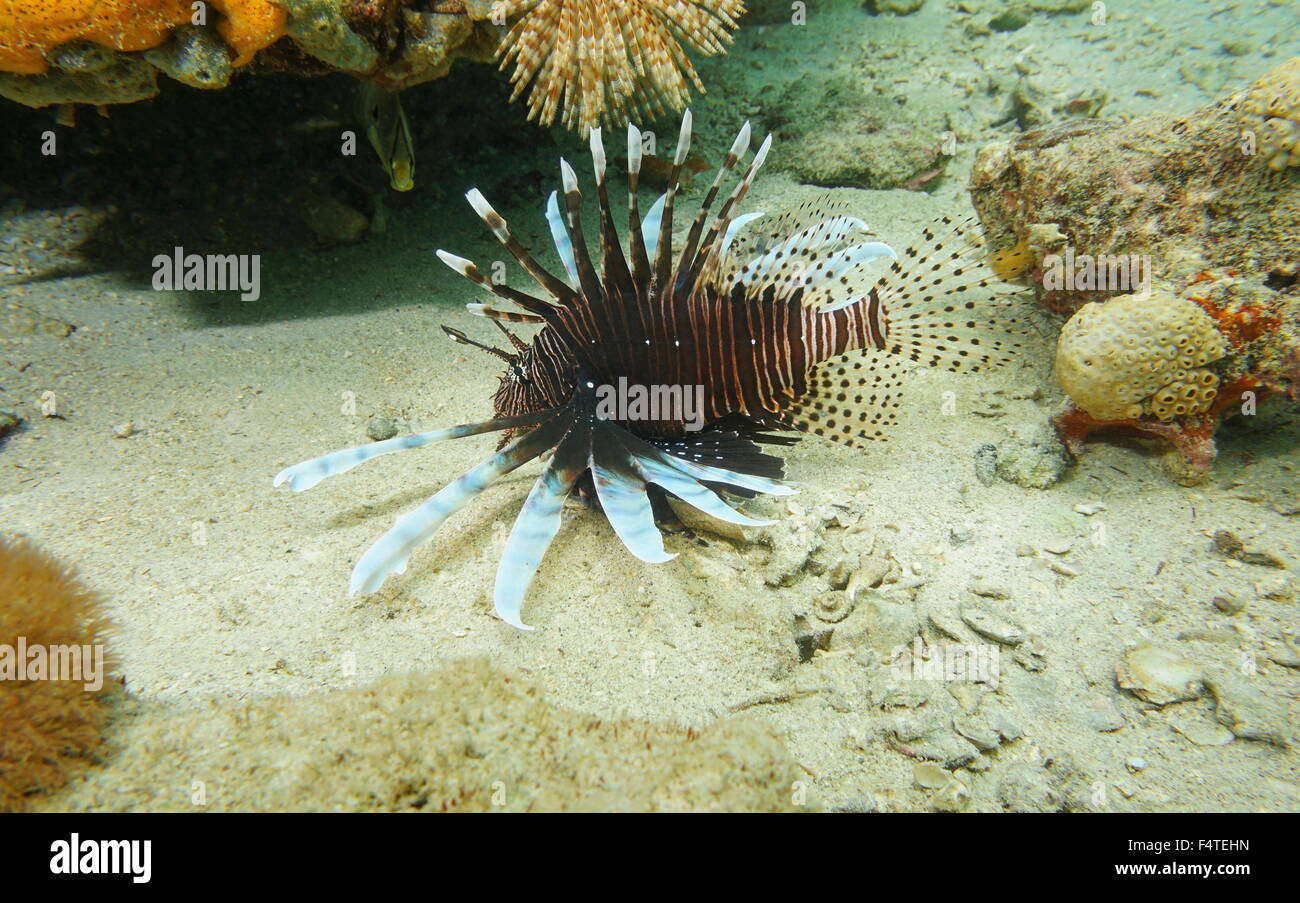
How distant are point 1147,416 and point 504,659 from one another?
3346 mm

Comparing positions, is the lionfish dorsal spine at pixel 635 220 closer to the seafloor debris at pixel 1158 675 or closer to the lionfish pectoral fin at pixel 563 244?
the lionfish pectoral fin at pixel 563 244

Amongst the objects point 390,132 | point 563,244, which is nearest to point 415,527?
point 563,244

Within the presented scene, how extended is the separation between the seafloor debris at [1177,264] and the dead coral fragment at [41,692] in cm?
428

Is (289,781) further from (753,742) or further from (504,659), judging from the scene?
(753,742)

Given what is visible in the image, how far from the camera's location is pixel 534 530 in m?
2.69

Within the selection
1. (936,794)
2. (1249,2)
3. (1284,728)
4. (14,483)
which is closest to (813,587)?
(936,794)

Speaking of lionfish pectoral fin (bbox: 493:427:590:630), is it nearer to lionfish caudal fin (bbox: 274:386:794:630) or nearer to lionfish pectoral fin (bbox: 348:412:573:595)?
lionfish caudal fin (bbox: 274:386:794:630)

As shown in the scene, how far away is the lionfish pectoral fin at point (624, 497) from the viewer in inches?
104

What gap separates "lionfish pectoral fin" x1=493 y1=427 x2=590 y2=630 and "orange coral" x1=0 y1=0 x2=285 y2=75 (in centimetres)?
299

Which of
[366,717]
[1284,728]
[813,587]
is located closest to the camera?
[366,717]

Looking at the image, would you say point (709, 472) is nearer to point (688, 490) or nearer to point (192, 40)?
point (688, 490)

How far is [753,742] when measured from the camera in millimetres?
2035

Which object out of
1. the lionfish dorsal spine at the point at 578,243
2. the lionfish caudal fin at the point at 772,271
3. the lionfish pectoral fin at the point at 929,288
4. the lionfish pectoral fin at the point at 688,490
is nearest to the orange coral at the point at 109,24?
the lionfish caudal fin at the point at 772,271

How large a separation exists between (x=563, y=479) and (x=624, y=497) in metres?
0.28
